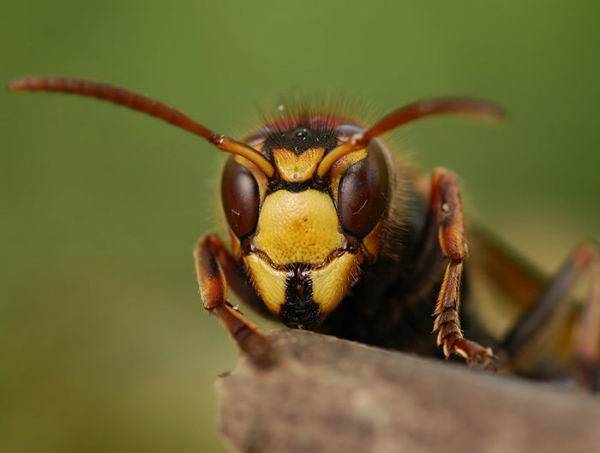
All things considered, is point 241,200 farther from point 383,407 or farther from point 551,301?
point 551,301

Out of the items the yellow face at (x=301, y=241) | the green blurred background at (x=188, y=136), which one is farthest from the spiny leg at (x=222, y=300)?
the green blurred background at (x=188, y=136)

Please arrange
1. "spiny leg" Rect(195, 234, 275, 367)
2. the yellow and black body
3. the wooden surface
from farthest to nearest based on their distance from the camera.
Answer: the yellow and black body < "spiny leg" Rect(195, 234, 275, 367) < the wooden surface

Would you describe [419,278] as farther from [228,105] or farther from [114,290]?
[228,105]

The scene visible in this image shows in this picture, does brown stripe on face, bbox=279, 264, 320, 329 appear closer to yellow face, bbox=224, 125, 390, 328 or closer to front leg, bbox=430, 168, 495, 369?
yellow face, bbox=224, 125, 390, 328

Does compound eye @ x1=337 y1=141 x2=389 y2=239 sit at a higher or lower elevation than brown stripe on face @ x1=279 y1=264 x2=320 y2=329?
higher

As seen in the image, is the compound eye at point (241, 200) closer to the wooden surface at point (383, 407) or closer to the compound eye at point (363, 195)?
the compound eye at point (363, 195)

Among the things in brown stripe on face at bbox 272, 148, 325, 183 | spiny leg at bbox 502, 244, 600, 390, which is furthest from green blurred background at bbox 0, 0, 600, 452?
brown stripe on face at bbox 272, 148, 325, 183

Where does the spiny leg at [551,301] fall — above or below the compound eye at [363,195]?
below

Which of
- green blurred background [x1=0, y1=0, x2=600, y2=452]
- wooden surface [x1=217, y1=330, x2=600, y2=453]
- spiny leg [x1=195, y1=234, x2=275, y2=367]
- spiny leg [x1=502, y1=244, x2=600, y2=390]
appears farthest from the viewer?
green blurred background [x1=0, y1=0, x2=600, y2=452]
